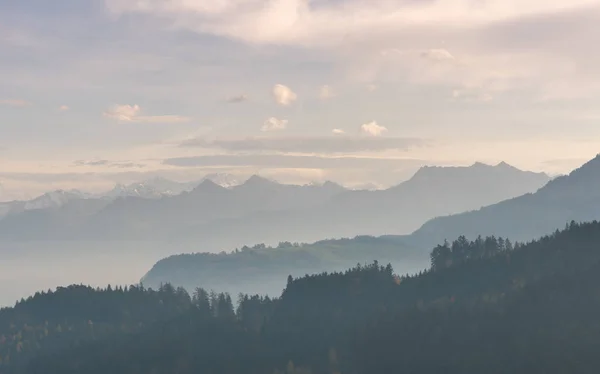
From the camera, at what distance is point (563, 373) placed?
19862 cm

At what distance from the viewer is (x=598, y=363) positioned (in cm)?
19625

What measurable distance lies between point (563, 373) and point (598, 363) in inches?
326
